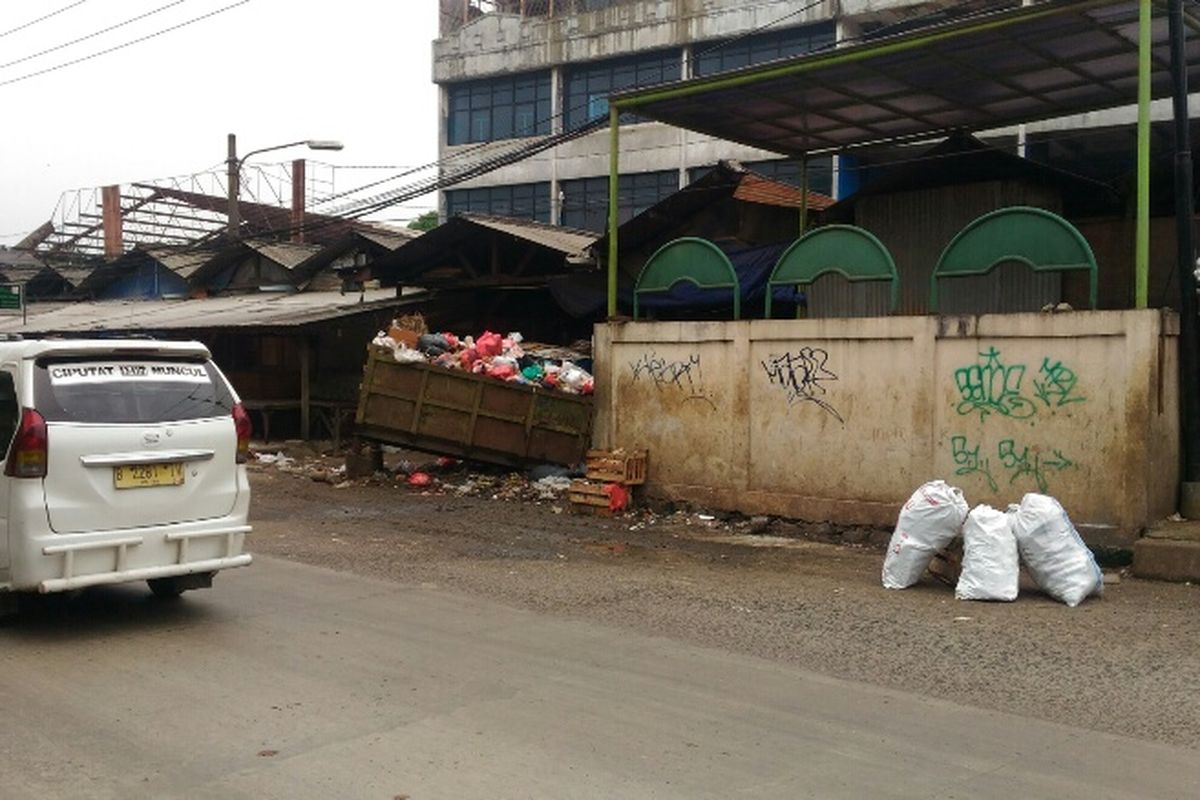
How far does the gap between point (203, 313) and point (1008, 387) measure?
20553mm

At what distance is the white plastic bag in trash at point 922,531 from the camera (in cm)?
911

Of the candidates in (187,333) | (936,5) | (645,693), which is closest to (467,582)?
(645,693)

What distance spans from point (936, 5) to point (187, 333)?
21.4m

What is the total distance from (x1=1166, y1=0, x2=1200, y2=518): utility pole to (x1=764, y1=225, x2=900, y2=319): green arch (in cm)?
287

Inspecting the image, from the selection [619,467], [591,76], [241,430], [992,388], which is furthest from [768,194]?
[591,76]

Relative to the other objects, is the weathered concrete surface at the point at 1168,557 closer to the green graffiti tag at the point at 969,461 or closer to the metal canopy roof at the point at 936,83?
the green graffiti tag at the point at 969,461

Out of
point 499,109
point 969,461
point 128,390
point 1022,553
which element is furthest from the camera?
point 499,109

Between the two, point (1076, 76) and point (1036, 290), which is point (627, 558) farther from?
point (1076, 76)

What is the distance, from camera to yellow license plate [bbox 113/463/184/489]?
7.20 metres

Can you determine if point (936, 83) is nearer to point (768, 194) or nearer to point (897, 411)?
point (897, 411)

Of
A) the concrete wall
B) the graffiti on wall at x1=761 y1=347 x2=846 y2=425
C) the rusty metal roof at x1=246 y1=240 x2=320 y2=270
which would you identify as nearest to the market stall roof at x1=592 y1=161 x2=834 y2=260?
the concrete wall

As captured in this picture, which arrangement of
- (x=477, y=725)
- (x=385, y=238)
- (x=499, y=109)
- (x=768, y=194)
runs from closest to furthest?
(x=477, y=725), (x=768, y=194), (x=385, y=238), (x=499, y=109)

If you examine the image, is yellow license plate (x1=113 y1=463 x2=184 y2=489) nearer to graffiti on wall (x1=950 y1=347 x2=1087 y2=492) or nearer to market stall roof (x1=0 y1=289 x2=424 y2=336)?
graffiti on wall (x1=950 y1=347 x2=1087 y2=492)

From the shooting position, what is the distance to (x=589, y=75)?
1528 inches
